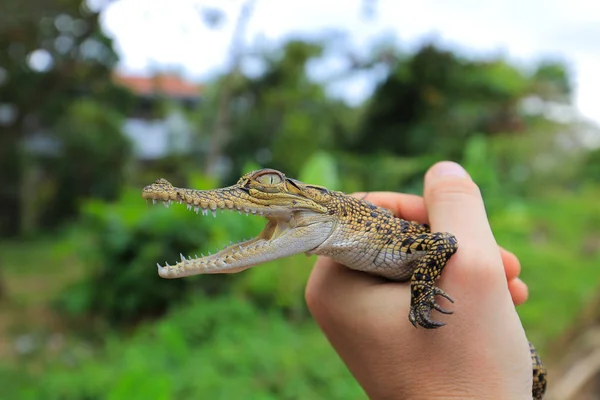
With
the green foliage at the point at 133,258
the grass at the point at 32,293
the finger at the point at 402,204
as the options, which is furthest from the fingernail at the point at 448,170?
the grass at the point at 32,293

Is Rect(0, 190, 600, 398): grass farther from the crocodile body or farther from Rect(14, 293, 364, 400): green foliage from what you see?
the crocodile body

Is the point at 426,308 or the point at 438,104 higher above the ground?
the point at 438,104

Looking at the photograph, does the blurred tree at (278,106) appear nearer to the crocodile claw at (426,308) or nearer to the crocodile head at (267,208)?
the crocodile head at (267,208)

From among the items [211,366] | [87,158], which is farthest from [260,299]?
[87,158]

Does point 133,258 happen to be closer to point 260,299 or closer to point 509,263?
point 260,299

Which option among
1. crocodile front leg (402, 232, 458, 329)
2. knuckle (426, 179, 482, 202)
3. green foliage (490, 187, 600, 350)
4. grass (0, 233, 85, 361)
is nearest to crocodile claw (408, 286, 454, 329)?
crocodile front leg (402, 232, 458, 329)

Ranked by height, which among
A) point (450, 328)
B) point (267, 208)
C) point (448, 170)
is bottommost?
point (450, 328)

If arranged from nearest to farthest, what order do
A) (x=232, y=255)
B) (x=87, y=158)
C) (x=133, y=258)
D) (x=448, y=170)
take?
(x=232, y=255) < (x=448, y=170) < (x=133, y=258) < (x=87, y=158)
